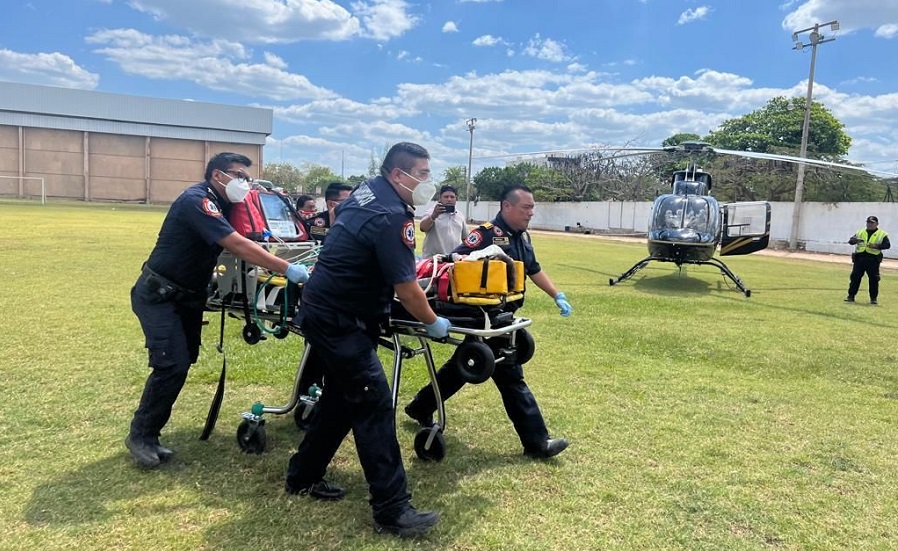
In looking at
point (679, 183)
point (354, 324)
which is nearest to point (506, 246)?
point (354, 324)

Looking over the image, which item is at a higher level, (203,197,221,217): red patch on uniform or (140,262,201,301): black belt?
(203,197,221,217): red patch on uniform

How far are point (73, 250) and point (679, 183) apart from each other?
52.2ft

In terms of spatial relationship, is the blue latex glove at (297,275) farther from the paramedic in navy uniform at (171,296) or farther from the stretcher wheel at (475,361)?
the stretcher wheel at (475,361)

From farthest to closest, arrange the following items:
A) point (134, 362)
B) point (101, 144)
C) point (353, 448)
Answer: point (101, 144), point (134, 362), point (353, 448)

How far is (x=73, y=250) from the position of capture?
16.3m

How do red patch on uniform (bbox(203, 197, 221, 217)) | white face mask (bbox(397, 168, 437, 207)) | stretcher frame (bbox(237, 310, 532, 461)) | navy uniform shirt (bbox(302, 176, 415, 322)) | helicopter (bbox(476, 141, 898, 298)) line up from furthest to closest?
helicopter (bbox(476, 141, 898, 298)) → stretcher frame (bbox(237, 310, 532, 461)) → red patch on uniform (bbox(203, 197, 221, 217)) → white face mask (bbox(397, 168, 437, 207)) → navy uniform shirt (bbox(302, 176, 415, 322))

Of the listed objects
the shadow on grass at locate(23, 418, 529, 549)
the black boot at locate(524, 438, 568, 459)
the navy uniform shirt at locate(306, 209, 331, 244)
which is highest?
the navy uniform shirt at locate(306, 209, 331, 244)

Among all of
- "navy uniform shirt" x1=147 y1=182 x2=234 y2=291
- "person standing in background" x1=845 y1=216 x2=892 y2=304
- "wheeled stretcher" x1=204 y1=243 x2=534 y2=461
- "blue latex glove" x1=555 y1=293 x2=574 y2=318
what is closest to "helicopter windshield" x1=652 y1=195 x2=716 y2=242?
"person standing in background" x1=845 y1=216 x2=892 y2=304

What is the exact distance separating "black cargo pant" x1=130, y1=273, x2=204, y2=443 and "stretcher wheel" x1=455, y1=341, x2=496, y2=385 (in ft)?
5.89

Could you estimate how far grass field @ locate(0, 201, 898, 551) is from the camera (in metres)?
3.27

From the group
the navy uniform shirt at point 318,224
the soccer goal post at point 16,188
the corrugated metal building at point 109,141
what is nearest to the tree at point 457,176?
the corrugated metal building at point 109,141

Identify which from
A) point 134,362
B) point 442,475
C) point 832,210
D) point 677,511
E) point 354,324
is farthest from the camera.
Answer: point 832,210

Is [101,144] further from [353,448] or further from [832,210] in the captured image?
[353,448]

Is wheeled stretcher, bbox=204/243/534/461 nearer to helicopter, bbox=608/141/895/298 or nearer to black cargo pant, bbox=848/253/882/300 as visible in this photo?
helicopter, bbox=608/141/895/298
